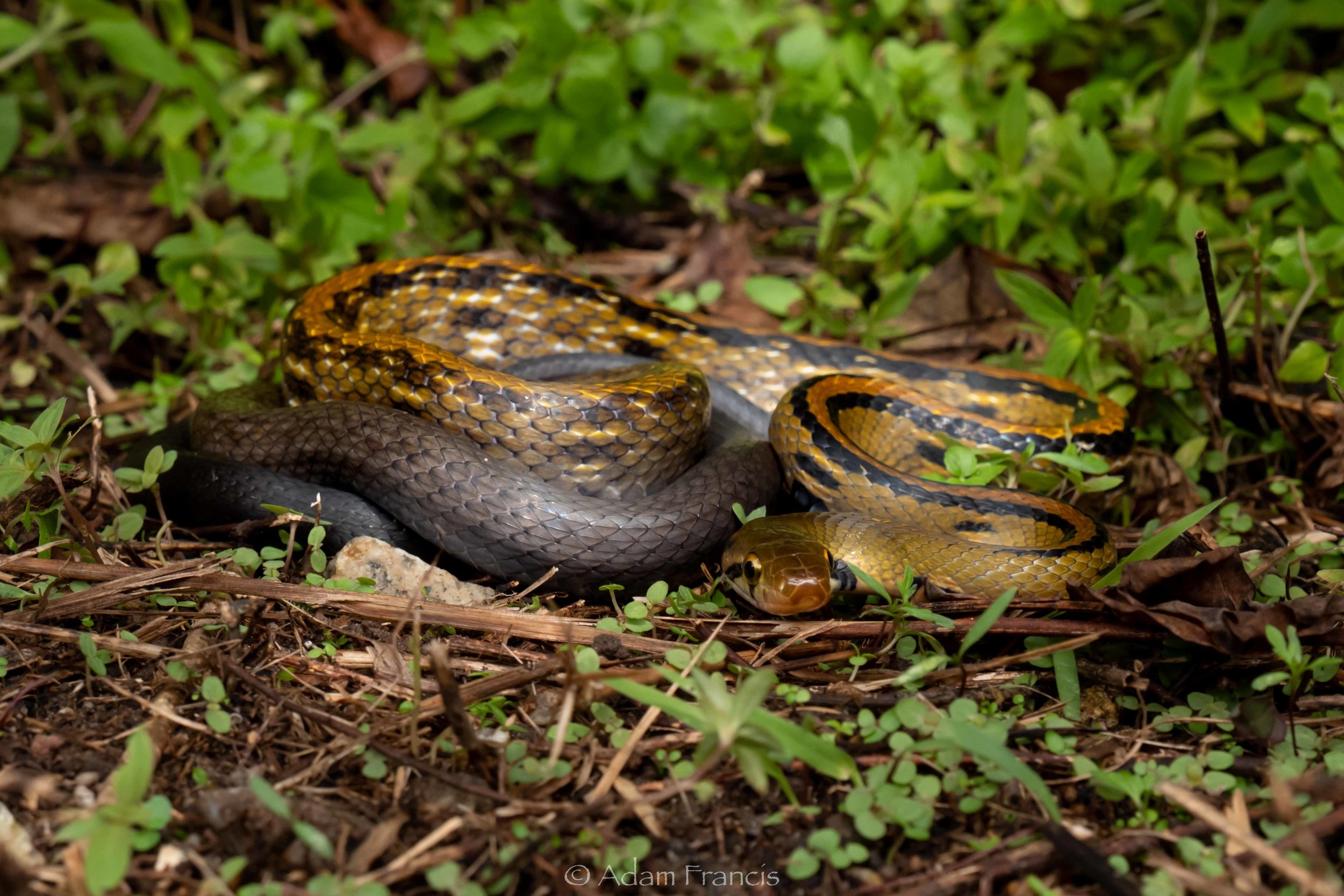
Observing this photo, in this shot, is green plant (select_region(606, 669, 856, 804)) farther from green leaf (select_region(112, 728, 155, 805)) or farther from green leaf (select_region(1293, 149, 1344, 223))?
green leaf (select_region(1293, 149, 1344, 223))

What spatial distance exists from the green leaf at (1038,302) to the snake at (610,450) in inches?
15.5

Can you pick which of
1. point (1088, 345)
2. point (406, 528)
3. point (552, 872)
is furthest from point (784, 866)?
point (1088, 345)

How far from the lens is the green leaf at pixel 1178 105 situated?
5.15 metres

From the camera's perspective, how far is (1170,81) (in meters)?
5.79

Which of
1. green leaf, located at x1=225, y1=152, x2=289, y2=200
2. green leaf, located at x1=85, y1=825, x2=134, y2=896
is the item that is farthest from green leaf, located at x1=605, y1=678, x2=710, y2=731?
green leaf, located at x1=225, y1=152, x2=289, y2=200

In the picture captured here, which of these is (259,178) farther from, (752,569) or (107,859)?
(107,859)

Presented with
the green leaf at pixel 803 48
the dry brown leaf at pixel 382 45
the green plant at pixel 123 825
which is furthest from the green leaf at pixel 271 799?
the dry brown leaf at pixel 382 45

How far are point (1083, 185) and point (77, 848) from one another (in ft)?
16.9

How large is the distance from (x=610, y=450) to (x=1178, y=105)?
3595mm

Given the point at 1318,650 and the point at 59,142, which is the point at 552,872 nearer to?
the point at 1318,650

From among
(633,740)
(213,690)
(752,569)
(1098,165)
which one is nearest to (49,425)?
(213,690)

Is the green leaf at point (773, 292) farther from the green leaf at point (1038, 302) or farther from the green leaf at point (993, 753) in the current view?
the green leaf at point (993, 753)

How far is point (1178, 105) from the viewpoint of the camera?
17.0 ft

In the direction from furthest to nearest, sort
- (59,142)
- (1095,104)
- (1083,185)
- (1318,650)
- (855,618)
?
(59,142) → (1095,104) → (1083,185) → (855,618) → (1318,650)
